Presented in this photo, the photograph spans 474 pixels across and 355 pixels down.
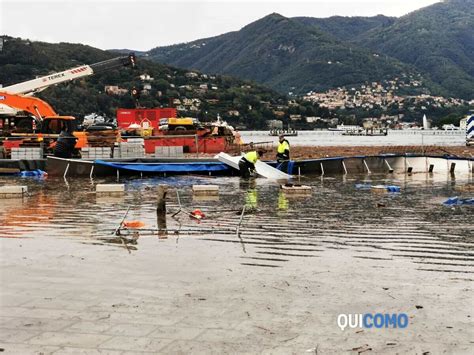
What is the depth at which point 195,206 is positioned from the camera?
611 inches

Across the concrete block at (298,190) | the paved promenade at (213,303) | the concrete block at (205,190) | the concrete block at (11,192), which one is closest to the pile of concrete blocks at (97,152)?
the concrete block at (11,192)

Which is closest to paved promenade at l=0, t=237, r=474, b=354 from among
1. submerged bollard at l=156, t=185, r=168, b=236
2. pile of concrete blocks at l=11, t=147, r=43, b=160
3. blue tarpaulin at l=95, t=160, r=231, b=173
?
submerged bollard at l=156, t=185, r=168, b=236

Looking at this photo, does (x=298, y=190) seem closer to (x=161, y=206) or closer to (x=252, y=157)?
(x=252, y=157)

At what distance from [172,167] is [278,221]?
1337 cm

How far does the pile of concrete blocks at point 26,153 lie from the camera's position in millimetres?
27656

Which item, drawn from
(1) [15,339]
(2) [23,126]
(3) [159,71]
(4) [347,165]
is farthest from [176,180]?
(3) [159,71]

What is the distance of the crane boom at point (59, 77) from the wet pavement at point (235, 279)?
73.2 feet

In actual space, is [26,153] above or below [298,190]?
above

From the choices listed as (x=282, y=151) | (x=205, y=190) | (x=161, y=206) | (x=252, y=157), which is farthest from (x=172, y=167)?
(x=161, y=206)

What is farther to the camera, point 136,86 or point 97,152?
point 136,86

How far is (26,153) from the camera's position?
27719mm

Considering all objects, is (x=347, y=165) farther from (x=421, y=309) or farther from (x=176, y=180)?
(x=421, y=309)

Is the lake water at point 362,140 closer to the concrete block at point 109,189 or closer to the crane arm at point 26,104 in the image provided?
the crane arm at point 26,104

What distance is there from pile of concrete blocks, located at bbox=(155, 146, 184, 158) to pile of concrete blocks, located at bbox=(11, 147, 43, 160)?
5599mm
